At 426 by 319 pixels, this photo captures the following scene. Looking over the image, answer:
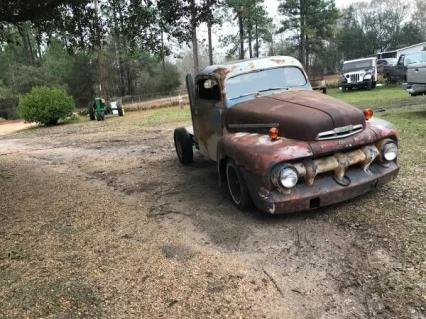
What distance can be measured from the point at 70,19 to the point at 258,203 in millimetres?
6021

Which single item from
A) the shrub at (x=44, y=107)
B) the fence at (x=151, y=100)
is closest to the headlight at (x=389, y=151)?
the shrub at (x=44, y=107)

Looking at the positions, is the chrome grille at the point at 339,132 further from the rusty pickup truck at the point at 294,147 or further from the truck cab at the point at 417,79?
the truck cab at the point at 417,79

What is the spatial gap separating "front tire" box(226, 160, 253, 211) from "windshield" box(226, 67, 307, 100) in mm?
1178

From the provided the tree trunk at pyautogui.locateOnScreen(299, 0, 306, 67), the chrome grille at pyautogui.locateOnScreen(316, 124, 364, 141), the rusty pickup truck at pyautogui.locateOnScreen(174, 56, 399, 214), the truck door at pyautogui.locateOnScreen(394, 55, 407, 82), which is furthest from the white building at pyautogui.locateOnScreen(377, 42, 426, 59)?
the chrome grille at pyautogui.locateOnScreen(316, 124, 364, 141)

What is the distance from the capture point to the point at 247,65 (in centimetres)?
627

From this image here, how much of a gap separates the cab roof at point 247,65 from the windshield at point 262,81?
0.20 ft

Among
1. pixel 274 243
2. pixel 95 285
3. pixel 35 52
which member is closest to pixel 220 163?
pixel 274 243

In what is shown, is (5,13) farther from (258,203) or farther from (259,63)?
(258,203)

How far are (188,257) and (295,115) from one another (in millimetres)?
1945

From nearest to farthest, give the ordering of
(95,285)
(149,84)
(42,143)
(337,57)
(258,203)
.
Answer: (95,285), (258,203), (42,143), (149,84), (337,57)

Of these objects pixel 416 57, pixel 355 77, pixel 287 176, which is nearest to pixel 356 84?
pixel 355 77

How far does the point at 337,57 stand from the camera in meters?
51.3

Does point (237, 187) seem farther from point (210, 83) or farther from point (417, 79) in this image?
point (417, 79)

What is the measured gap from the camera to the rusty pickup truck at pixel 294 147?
4.57 metres
